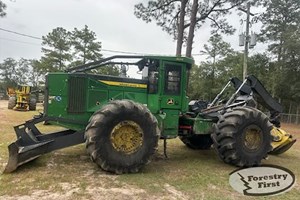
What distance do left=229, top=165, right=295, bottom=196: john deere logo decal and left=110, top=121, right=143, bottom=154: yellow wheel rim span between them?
1.78m

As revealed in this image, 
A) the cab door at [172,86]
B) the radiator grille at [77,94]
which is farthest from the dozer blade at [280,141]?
the radiator grille at [77,94]

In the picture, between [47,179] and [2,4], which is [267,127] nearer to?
[47,179]

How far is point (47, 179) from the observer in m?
5.02

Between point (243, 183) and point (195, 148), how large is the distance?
312cm

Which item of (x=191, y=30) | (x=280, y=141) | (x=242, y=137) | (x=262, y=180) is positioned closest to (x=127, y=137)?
(x=242, y=137)

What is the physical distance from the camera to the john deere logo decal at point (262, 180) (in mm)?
5117

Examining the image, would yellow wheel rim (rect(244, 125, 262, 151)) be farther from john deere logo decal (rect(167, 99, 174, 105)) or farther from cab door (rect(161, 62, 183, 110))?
john deere logo decal (rect(167, 99, 174, 105))

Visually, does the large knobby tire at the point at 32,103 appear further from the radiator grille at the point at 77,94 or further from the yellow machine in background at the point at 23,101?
the radiator grille at the point at 77,94

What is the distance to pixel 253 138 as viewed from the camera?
684cm

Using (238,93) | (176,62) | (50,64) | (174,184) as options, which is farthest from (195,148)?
(50,64)

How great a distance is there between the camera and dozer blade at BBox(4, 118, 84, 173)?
5328 millimetres

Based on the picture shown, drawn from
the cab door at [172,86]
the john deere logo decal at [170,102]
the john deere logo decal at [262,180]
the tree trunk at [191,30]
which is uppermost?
the tree trunk at [191,30]

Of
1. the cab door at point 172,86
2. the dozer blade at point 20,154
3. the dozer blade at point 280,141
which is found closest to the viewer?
the dozer blade at point 20,154

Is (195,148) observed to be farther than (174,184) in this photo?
Yes
